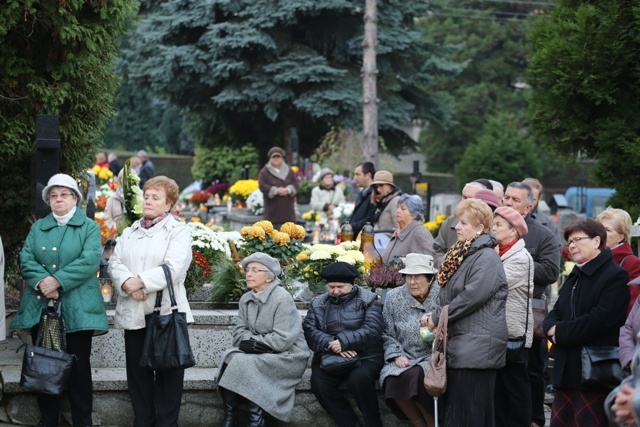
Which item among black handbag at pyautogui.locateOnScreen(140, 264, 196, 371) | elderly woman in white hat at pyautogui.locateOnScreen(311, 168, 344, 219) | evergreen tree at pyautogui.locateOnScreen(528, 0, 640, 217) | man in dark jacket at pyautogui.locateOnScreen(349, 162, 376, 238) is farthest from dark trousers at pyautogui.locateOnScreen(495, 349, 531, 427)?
elderly woman in white hat at pyautogui.locateOnScreen(311, 168, 344, 219)

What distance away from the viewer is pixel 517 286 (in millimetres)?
7812

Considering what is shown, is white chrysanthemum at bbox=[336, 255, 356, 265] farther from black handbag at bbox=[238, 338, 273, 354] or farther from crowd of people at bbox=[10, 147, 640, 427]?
black handbag at bbox=[238, 338, 273, 354]

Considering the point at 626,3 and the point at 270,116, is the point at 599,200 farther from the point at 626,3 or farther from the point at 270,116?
the point at 626,3

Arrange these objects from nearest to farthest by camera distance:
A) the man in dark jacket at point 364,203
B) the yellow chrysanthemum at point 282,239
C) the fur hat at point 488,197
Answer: the fur hat at point 488,197, the yellow chrysanthemum at point 282,239, the man in dark jacket at point 364,203

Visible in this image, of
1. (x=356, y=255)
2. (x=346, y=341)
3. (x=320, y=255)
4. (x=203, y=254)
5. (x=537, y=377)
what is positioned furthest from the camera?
(x=203, y=254)

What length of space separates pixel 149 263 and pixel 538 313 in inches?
117

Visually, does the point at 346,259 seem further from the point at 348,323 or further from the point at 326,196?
the point at 326,196

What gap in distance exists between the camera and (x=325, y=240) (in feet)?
56.0

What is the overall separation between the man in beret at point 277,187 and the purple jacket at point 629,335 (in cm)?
858

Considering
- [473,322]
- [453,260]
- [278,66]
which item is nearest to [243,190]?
[278,66]

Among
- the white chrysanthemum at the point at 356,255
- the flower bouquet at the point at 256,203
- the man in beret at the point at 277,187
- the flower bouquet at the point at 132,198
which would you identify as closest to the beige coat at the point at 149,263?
the flower bouquet at the point at 132,198

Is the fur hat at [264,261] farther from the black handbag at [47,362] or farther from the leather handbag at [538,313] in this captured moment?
the leather handbag at [538,313]

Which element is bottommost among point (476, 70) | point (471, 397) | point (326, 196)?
point (471, 397)

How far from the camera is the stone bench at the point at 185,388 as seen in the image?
8.32m
